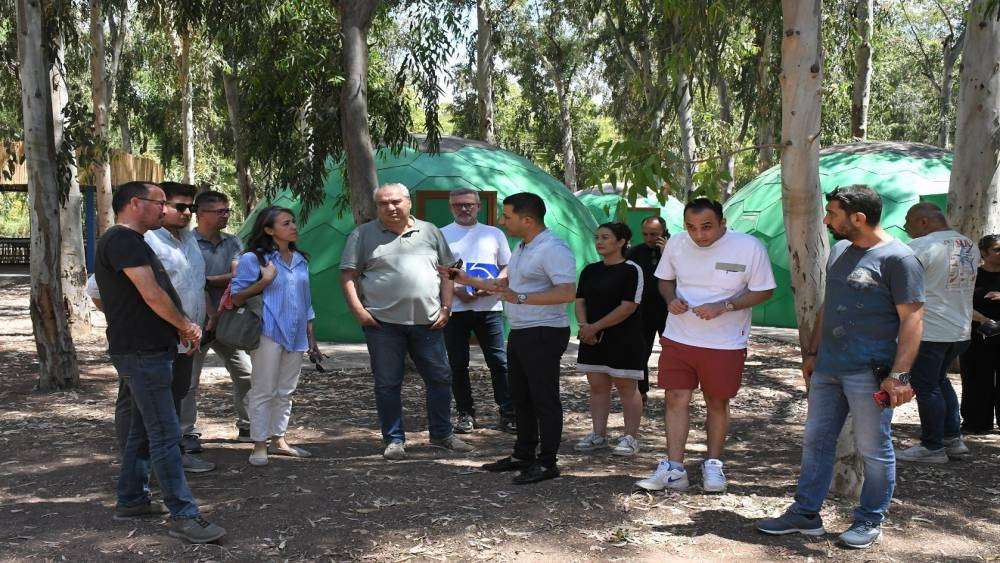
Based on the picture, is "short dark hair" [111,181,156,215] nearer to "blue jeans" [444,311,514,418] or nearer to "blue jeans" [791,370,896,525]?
"blue jeans" [444,311,514,418]

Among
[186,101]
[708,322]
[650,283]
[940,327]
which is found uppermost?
[186,101]

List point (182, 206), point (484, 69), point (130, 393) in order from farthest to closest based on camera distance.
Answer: point (484, 69) < point (182, 206) < point (130, 393)

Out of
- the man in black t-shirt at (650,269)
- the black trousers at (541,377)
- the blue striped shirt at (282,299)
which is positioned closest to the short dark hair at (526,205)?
the black trousers at (541,377)

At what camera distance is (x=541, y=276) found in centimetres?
554

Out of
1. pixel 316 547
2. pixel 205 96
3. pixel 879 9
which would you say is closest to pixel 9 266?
pixel 205 96

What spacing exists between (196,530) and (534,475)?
196cm

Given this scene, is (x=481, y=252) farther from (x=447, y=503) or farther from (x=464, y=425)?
(x=447, y=503)

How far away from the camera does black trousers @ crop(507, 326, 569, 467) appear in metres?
5.48

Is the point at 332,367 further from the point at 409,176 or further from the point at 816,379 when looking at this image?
the point at 816,379

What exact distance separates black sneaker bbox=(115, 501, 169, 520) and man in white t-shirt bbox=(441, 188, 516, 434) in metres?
2.59

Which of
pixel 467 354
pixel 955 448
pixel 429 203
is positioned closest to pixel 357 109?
pixel 467 354

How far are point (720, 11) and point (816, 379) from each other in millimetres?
2252

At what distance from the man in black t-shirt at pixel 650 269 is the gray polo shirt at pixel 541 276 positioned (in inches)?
75.7

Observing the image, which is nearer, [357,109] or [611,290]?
[611,290]
